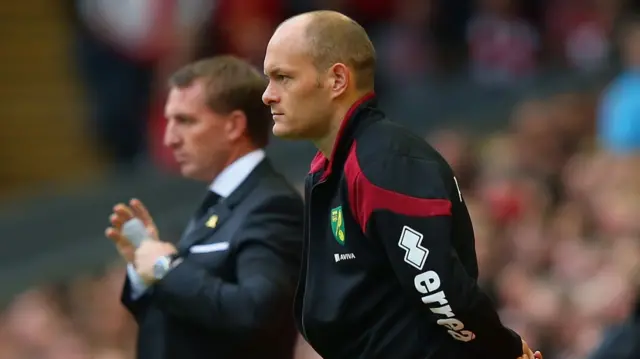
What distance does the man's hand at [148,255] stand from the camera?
3.71m

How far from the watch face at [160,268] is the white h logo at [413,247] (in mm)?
967

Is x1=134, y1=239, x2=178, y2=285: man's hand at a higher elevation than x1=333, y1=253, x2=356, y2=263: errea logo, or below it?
below

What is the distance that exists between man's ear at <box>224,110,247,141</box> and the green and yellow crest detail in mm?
836

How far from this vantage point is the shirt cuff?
3.81m

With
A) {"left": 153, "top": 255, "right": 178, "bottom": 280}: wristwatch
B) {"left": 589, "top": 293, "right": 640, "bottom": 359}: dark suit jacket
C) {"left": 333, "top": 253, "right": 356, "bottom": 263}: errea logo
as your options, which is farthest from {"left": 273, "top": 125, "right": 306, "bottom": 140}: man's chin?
{"left": 589, "top": 293, "right": 640, "bottom": 359}: dark suit jacket

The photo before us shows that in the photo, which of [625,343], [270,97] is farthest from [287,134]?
[625,343]

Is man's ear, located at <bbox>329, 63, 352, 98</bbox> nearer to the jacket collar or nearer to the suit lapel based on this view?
the jacket collar

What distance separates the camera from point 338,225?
3.07 metres

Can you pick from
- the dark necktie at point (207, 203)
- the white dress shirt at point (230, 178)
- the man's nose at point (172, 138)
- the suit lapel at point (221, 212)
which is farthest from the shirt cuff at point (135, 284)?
the man's nose at point (172, 138)

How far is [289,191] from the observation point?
382cm

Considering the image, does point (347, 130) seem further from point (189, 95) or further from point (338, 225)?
point (189, 95)

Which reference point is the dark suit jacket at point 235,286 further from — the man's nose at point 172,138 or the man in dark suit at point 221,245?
the man's nose at point 172,138

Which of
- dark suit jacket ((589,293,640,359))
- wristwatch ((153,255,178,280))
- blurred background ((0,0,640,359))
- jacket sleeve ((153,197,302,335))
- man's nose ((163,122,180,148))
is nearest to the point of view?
jacket sleeve ((153,197,302,335))

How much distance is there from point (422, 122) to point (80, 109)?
2.57 meters
